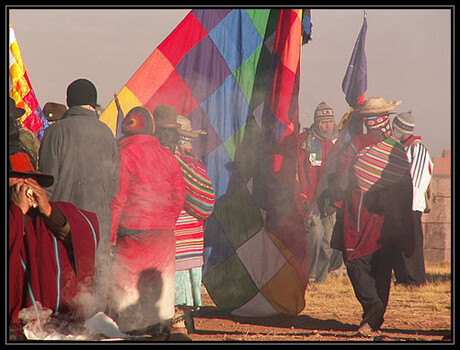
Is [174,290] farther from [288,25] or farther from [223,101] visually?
[288,25]

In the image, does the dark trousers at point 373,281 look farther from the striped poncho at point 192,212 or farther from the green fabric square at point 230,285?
the striped poncho at point 192,212

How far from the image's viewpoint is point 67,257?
16.7ft

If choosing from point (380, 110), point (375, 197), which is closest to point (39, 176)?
point (375, 197)

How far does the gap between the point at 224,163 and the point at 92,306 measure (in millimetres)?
1774

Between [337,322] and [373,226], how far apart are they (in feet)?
3.02

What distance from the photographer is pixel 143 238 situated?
6.12m

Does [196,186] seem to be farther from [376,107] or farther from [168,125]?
[376,107]

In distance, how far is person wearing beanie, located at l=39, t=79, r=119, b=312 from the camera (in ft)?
18.8

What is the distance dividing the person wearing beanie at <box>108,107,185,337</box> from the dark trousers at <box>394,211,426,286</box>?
6.55 ft

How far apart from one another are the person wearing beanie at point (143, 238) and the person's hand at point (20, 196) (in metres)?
1.12

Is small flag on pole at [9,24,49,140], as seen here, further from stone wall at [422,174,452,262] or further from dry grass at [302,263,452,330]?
stone wall at [422,174,452,262]

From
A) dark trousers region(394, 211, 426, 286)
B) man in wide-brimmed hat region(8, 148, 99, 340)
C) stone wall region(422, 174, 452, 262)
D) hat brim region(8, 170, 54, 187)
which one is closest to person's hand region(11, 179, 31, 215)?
man in wide-brimmed hat region(8, 148, 99, 340)

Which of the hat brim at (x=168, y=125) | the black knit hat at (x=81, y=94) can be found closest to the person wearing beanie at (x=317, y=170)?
the hat brim at (x=168, y=125)

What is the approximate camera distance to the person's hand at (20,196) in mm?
4980
